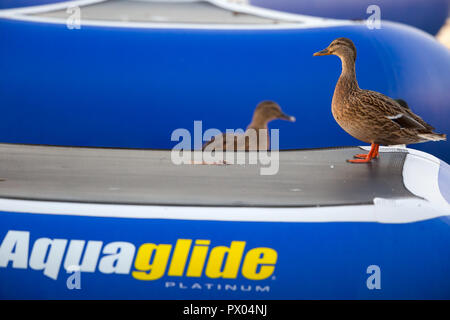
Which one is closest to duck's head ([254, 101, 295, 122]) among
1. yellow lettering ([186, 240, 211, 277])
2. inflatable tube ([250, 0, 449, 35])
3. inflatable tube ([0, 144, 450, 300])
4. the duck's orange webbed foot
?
the duck's orange webbed foot

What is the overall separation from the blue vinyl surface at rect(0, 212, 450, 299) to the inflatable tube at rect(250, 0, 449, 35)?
299 centimetres

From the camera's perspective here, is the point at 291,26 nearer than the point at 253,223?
No

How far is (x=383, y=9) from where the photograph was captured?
14.0 ft

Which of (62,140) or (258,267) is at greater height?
(62,140)

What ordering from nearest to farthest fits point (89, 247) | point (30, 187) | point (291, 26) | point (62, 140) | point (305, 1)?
1. point (89, 247)
2. point (30, 187)
3. point (62, 140)
4. point (291, 26)
5. point (305, 1)

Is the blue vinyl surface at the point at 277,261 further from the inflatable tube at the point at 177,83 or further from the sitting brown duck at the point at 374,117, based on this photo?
the inflatable tube at the point at 177,83

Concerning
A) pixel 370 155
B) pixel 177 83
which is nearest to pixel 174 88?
pixel 177 83

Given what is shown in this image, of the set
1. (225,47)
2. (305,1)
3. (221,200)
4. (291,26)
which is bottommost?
(221,200)

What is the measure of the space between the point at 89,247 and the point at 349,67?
33.1 inches

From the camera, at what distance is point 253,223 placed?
131 cm

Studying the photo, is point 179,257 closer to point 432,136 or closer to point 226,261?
point 226,261

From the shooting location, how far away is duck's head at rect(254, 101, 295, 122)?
2.66m
